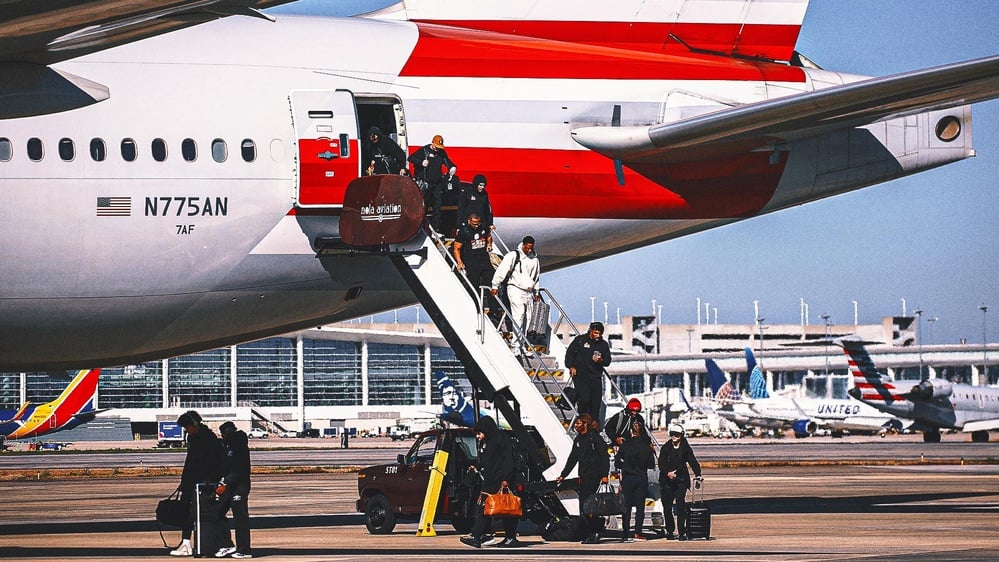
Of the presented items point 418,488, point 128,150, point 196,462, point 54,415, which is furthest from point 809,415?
point 196,462

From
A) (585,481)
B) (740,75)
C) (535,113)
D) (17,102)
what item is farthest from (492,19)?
(17,102)

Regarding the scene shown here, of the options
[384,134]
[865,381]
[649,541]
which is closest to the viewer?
[649,541]

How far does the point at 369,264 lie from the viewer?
2306cm

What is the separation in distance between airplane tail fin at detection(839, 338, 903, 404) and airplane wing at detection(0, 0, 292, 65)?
75.2 metres

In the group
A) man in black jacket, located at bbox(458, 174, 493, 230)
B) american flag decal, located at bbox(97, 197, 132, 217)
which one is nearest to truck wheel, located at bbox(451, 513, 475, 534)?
man in black jacket, located at bbox(458, 174, 493, 230)

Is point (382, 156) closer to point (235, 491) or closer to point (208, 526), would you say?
point (235, 491)

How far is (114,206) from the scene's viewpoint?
67.8 ft

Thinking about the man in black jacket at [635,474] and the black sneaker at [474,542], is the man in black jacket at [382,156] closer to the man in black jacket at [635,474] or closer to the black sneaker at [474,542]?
the man in black jacket at [635,474]

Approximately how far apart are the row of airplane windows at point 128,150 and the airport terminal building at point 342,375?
368 ft

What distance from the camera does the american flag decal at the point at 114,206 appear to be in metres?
20.6

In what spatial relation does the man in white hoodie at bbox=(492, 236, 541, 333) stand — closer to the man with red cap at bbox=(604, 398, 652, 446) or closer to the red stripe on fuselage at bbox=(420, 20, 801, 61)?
the man with red cap at bbox=(604, 398, 652, 446)

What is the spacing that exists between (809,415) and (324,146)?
269 ft

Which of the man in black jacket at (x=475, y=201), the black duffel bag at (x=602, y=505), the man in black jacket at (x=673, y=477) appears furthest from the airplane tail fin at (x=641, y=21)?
the black duffel bag at (x=602, y=505)

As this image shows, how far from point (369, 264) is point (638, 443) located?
5.74m
